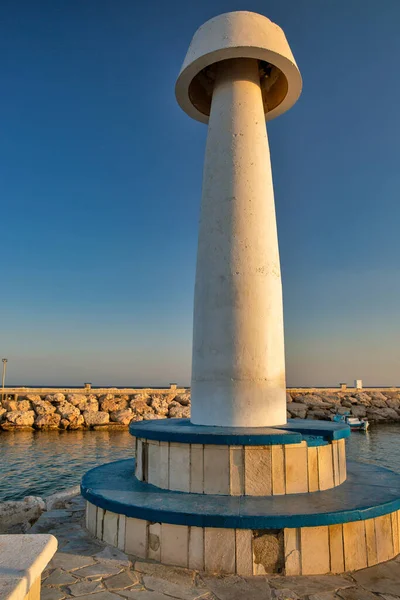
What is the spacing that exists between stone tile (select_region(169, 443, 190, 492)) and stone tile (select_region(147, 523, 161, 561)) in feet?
2.84

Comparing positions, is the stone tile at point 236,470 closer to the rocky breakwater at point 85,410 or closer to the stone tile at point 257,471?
the stone tile at point 257,471

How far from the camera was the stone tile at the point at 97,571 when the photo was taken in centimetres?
484

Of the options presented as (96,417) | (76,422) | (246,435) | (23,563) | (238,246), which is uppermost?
(238,246)

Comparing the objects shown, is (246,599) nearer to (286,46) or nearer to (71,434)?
(286,46)

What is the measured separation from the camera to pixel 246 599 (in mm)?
4445

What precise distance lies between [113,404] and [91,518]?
2699cm

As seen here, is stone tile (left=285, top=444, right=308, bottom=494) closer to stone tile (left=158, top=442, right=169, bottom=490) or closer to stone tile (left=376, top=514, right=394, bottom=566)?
stone tile (left=376, top=514, right=394, bottom=566)

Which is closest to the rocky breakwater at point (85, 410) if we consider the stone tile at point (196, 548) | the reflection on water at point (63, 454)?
the reflection on water at point (63, 454)

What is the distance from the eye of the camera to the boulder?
95.1 feet

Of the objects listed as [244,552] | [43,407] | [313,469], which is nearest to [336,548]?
[244,552]

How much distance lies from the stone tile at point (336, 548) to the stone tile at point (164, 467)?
229cm

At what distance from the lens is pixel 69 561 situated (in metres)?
5.20

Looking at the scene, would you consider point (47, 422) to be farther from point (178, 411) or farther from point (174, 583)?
point (174, 583)

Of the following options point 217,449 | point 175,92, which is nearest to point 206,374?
point 217,449
